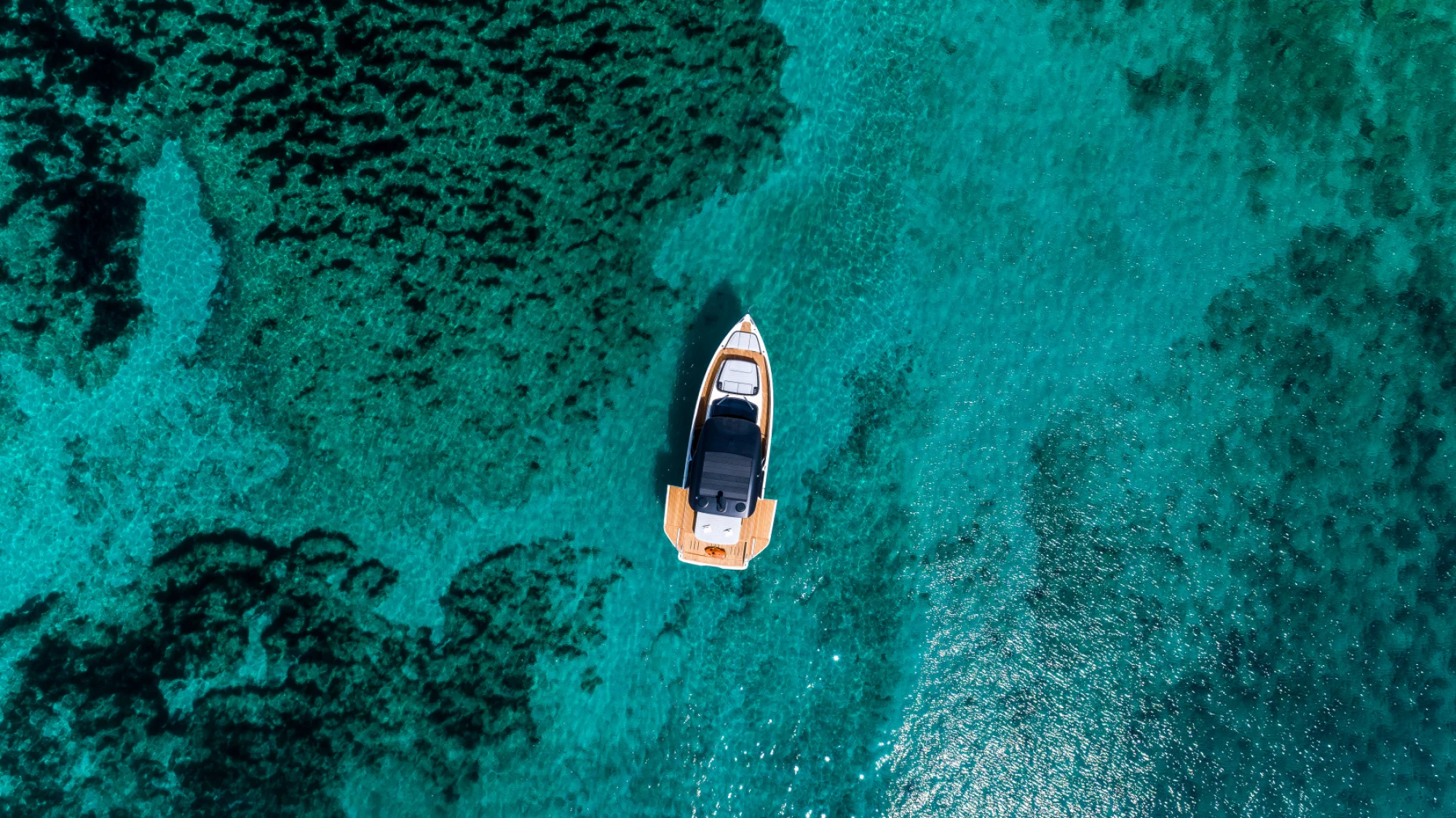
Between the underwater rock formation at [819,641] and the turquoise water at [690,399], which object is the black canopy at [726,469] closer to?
the turquoise water at [690,399]

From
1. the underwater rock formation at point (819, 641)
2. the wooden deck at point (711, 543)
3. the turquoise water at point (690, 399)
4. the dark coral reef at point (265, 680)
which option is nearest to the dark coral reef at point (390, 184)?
the turquoise water at point (690, 399)

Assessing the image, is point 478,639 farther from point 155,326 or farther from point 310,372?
point 155,326

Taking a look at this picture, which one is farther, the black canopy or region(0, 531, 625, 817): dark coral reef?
region(0, 531, 625, 817): dark coral reef

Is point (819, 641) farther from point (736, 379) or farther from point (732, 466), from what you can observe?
point (736, 379)

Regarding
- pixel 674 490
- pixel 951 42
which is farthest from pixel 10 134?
pixel 951 42

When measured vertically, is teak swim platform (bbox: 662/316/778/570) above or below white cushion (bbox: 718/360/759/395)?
below

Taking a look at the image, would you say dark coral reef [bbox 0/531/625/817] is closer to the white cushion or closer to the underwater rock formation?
the underwater rock formation

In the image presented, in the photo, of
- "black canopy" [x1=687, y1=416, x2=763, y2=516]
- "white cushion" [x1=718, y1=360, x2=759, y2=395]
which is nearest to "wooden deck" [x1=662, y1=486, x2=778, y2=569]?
"black canopy" [x1=687, y1=416, x2=763, y2=516]
